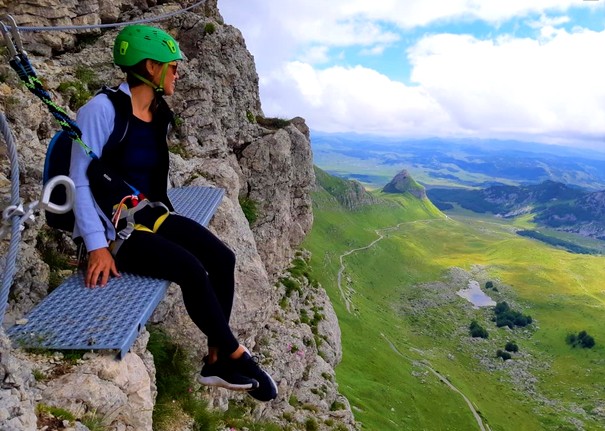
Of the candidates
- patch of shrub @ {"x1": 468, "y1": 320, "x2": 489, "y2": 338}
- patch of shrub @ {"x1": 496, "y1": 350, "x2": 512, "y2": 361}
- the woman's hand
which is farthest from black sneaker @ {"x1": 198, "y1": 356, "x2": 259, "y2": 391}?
patch of shrub @ {"x1": 468, "y1": 320, "x2": 489, "y2": 338}

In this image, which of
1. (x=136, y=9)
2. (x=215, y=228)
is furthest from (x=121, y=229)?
(x=136, y=9)

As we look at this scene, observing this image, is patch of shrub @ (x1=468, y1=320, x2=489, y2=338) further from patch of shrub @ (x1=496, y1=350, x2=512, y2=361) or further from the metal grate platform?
the metal grate platform

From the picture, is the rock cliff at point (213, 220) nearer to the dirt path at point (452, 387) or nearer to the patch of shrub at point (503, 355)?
the dirt path at point (452, 387)

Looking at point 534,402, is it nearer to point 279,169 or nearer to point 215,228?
point 279,169

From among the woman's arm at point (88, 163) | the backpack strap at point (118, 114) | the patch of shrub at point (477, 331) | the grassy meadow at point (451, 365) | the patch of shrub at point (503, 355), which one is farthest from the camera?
the patch of shrub at point (477, 331)

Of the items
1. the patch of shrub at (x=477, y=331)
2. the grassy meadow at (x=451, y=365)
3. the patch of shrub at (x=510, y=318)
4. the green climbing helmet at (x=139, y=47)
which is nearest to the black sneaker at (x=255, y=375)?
the green climbing helmet at (x=139, y=47)

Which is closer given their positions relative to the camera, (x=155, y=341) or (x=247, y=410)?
(x=155, y=341)

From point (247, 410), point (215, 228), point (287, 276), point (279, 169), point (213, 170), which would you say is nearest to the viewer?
point (215, 228)
